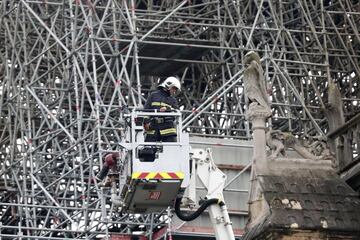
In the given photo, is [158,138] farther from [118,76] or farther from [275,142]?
[118,76]

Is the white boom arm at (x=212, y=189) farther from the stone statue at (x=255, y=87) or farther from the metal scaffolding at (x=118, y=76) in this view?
the metal scaffolding at (x=118, y=76)

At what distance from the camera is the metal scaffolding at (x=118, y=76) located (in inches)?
1275

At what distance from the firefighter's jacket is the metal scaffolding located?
8409mm

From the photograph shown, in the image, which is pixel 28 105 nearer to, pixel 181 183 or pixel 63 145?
pixel 63 145

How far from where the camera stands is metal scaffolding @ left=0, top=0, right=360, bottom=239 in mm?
32375

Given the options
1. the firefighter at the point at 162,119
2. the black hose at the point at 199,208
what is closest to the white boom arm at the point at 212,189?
the black hose at the point at 199,208

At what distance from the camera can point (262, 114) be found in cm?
2169

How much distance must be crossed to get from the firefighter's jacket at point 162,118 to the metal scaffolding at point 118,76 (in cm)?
841

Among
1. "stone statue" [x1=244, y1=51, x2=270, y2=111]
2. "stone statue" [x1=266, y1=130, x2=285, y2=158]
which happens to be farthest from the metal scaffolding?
"stone statue" [x1=266, y1=130, x2=285, y2=158]

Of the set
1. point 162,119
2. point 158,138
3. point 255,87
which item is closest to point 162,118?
point 162,119

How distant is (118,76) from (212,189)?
10635 millimetres

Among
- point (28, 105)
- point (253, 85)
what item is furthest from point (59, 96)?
point (253, 85)

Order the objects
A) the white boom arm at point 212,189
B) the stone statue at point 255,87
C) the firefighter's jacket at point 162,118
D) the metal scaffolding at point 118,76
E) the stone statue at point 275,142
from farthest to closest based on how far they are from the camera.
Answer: the metal scaffolding at point 118,76, the firefighter's jacket at point 162,118, the stone statue at point 255,87, the stone statue at point 275,142, the white boom arm at point 212,189

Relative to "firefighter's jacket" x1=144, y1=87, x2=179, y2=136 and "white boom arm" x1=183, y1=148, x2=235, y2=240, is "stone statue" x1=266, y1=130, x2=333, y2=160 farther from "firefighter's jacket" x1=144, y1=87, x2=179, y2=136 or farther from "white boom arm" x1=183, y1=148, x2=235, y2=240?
"firefighter's jacket" x1=144, y1=87, x2=179, y2=136
